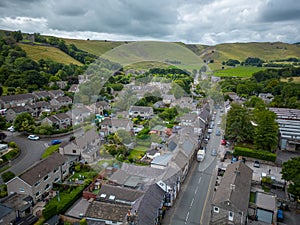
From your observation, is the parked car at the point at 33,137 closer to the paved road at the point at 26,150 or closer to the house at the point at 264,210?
the paved road at the point at 26,150

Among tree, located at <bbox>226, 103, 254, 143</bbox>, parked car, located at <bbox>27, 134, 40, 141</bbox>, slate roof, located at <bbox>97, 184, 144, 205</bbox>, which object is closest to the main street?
slate roof, located at <bbox>97, 184, 144, 205</bbox>

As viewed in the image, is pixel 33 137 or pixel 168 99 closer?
pixel 33 137

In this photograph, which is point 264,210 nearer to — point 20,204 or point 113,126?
point 113,126

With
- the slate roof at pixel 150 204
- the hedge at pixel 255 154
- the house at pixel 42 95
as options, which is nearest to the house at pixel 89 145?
the slate roof at pixel 150 204

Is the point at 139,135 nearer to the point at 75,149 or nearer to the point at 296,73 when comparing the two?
the point at 75,149

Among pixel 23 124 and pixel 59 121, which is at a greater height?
pixel 23 124

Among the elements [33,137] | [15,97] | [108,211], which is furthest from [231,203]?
[15,97]

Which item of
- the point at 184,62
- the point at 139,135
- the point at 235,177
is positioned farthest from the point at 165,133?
the point at 184,62
